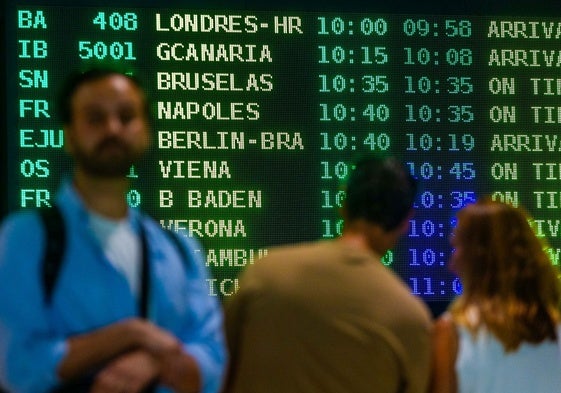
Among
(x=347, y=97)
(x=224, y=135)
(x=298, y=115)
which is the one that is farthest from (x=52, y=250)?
(x=347, y=97)

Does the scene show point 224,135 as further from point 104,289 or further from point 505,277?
point 104,289

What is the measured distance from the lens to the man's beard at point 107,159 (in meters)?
1.88

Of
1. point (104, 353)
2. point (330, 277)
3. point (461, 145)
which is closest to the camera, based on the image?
point (104, 353)

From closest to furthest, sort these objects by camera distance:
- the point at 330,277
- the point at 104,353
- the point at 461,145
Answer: the point at 104,353
the point at 330,277
the point at 461,145

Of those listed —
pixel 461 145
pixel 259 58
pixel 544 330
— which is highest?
Answer: pixel 259 58

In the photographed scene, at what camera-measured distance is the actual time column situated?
5125 mm

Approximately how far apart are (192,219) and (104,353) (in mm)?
3192

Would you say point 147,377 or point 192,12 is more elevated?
point 192,12

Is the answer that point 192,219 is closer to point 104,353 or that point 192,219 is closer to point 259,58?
point 259,58

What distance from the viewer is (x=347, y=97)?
5.20 metres

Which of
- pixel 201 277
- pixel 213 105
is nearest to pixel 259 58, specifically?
pixel 213 105

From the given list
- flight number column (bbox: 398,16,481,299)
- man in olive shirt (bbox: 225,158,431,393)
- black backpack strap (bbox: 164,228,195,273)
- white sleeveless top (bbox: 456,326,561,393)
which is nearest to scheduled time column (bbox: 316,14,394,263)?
flight number column (bbox: 398,16,481,299)

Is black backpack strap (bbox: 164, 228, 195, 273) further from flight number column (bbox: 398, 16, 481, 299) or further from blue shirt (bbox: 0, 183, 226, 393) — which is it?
flight number column (bbox: 398, 16, 481, 299)

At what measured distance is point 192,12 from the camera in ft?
16.7
